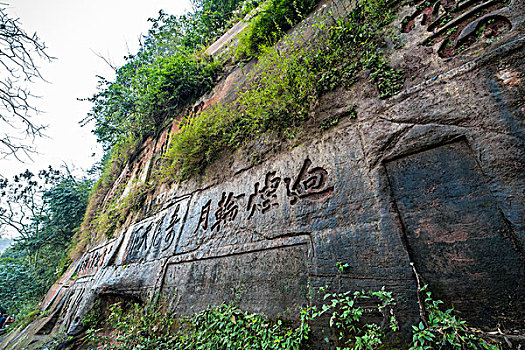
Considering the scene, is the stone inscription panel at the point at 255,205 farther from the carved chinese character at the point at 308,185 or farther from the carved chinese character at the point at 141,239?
the carved chinese character at the point at 141,239

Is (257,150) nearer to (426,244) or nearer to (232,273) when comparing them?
(232,273)

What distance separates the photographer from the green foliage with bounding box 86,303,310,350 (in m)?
1.57

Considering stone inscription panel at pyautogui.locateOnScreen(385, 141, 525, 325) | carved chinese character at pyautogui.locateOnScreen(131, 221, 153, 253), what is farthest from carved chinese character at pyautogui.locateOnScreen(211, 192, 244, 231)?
carved chinese character at pyautogui.locateOnScreen(131, 221, 153, 253)

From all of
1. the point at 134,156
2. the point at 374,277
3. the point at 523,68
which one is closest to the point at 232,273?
the point at 374,277

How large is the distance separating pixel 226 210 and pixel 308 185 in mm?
1164

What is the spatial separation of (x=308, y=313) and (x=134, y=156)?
761 centimetres

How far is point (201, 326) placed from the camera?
208 centimetres

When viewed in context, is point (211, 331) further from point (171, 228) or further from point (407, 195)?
point (407, 195)

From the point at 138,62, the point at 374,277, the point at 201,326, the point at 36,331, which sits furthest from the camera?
the point at 138,62

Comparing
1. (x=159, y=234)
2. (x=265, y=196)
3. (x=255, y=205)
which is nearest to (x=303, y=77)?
(x=265, y=196)

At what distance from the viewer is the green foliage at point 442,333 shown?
3.28ft

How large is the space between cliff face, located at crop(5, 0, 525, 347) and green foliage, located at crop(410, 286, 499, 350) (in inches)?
3.2

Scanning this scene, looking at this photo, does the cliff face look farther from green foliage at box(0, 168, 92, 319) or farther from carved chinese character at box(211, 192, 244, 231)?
green foliage at box(0, 168, 92, 319)

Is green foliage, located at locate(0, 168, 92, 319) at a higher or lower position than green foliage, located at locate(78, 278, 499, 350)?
higher
